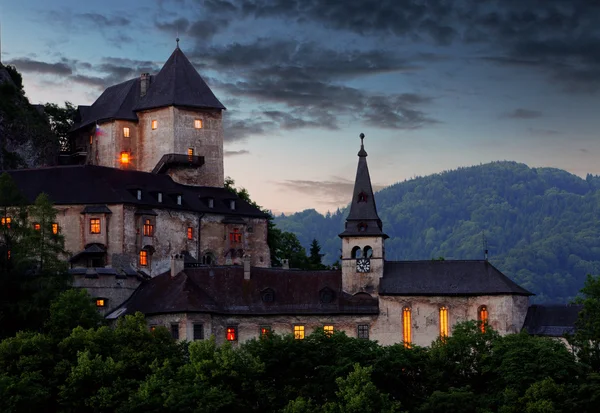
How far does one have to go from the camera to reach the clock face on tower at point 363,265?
350ft

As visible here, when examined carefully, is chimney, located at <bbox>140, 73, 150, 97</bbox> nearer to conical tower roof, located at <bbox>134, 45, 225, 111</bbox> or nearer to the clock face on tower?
conical tower roof, located at <bbox>134, 45, 225, 111</bbox>

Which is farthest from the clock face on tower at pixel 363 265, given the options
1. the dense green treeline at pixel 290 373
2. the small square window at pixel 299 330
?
the dense green treeline at pixel 290 373

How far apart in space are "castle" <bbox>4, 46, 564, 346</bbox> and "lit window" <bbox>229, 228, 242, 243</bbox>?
0.18 m

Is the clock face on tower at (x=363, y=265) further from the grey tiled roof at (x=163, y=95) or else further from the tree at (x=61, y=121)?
the tree at (x=61, y=121)

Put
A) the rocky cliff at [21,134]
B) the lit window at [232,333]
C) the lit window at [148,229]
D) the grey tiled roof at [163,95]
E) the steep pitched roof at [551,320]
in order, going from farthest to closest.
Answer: the grey tiled roof at [163,95] → the rocky cliff at [21,134] → the lit window at [148,229] → the lit window at [232,333] → the steep pitched roof at [551,320]

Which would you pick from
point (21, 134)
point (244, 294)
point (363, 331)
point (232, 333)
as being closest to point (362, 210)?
point (363, 331)

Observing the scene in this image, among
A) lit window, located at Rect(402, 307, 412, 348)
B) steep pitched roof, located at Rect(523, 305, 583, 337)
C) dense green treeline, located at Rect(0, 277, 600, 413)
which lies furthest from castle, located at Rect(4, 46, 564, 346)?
dense green treeline, located at Rect(0, 277, 600, 413)

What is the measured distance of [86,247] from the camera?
4390 inches

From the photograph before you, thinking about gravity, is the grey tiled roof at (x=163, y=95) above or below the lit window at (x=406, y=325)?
above

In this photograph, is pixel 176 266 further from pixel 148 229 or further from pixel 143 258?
pixel 148 229

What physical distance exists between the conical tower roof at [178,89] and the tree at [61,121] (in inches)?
449

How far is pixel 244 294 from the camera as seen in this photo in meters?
105

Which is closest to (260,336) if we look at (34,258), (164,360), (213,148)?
(164,360)

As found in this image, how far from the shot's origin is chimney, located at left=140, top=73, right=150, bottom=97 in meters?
130
